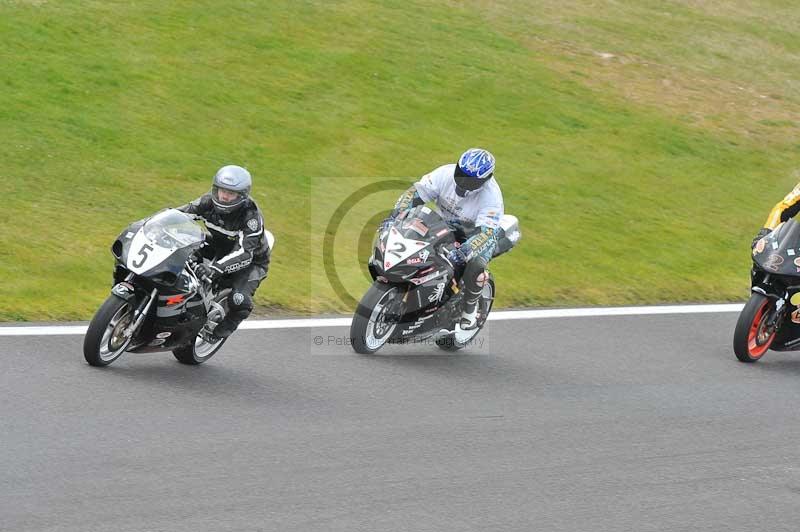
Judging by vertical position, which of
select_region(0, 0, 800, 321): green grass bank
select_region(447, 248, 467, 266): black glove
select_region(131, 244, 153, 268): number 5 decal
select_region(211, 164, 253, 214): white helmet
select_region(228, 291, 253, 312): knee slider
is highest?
select_region(211, 164, 253, 214): white helmet

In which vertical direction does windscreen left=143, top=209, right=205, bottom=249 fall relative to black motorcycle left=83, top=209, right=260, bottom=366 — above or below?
above

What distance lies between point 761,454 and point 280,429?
3495 mm

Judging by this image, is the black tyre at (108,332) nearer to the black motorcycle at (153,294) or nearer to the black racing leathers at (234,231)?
the black motorcycle at (153,294)

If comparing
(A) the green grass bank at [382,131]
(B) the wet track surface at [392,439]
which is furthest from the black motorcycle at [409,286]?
(A) the green grass bank at [382,131]

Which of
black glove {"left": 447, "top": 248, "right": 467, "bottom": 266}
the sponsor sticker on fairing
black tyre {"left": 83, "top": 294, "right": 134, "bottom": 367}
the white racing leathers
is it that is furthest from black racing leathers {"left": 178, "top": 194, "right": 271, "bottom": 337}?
the sponsor sticker on fairing

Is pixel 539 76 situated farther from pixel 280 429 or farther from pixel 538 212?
pixel 280 429

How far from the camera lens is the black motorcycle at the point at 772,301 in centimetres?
1075

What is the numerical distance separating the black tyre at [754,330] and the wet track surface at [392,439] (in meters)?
0.18

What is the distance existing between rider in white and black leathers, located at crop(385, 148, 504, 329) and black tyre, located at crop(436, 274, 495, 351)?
0.09 metres

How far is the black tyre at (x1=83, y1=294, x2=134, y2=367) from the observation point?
26.9ft

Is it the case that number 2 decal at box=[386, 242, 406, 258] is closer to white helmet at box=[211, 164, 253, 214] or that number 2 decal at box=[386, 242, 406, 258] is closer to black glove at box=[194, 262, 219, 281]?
white helmet at box=[211, 164, 253, 214]

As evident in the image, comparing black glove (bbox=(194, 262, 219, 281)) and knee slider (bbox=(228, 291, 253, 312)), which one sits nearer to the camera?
black glove (bbox=(194, 262, 219, 281))

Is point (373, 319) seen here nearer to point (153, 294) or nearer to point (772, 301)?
point (153, 294)

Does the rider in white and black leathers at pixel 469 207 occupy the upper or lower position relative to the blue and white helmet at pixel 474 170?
lower
